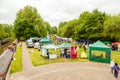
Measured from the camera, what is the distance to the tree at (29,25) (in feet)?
233

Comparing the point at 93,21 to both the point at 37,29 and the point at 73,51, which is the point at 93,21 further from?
the point at 73,51

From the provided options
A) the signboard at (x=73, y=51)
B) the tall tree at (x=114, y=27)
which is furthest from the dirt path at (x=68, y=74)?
the tall tree at (x=114, y=27)

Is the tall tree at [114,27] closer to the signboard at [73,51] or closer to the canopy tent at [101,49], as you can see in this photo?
the signboard at [73,51]

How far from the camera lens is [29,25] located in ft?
236

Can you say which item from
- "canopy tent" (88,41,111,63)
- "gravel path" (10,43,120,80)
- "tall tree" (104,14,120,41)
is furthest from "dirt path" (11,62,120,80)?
"tall tree" (104,14,120,41)

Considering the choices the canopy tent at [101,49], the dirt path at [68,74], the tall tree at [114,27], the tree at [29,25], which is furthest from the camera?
the tree at [29,25]

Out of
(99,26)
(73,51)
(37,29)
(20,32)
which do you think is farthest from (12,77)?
(20,32)

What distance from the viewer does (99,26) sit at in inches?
2096

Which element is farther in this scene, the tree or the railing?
the tree

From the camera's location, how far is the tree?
71000 mm

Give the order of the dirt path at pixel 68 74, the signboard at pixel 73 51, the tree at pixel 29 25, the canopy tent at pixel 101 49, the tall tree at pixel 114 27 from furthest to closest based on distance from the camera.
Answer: the tree at pixel 29 25 < the tall tree at pixel 114 27 < the signboard at pixel 73 51 < the canopy tent at pixel 101 49 < the dirt path at pixel 68 74

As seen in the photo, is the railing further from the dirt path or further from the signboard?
the signboard

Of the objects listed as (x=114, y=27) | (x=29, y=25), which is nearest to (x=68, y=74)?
(x=114, y=27)

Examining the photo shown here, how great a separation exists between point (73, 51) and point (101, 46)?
4.53 m
